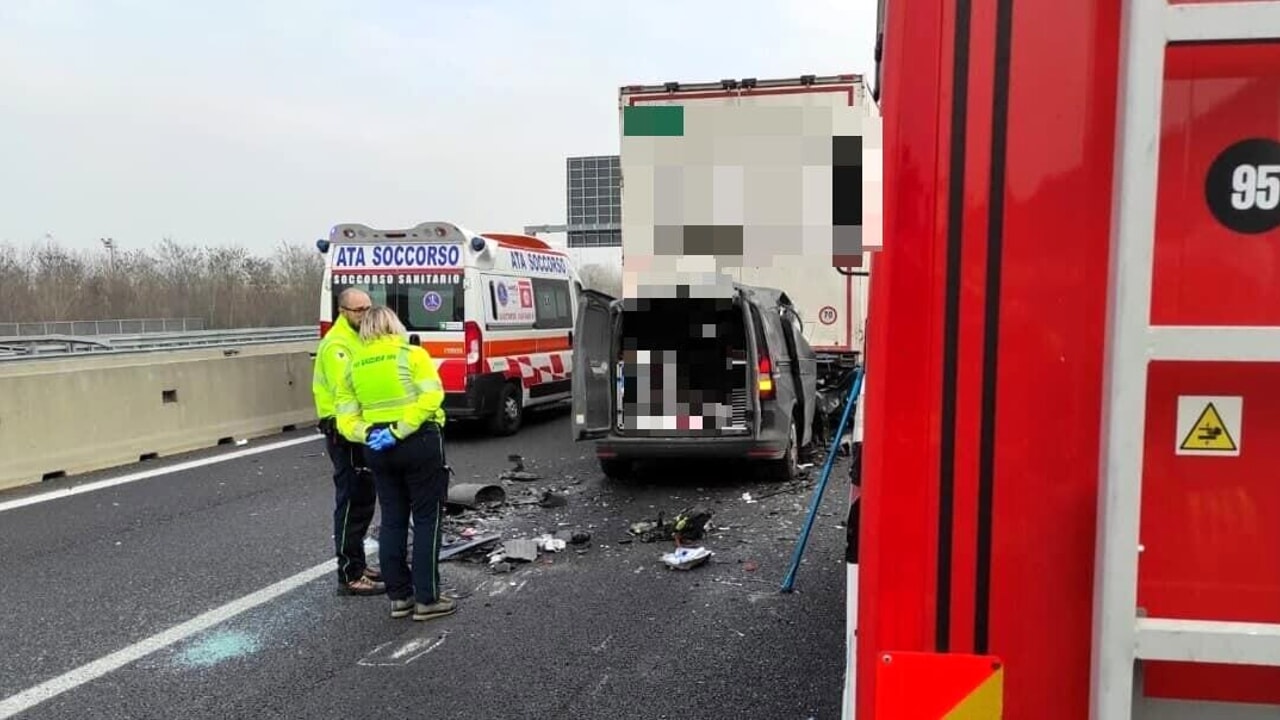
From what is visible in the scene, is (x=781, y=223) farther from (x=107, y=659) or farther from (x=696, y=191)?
(x=107, y=659)

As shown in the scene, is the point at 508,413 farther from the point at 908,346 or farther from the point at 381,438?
the point at 908,346

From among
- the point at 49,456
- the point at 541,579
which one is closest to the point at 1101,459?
the point at 541,579

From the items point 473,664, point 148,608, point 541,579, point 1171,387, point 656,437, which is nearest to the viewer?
point 1171,387

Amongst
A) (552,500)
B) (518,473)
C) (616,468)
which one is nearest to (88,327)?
(518,473)

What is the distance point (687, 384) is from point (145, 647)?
4.57m

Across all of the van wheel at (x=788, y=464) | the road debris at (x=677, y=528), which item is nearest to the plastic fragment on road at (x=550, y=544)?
the road debris at (x=677, y=528)

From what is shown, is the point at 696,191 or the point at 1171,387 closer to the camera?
the point at 1171,387

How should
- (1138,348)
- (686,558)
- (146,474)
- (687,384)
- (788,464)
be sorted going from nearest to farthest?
(1138,348)
(686,558)
(687,384)
(788,464)
(146,474)

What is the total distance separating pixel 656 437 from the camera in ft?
25.3

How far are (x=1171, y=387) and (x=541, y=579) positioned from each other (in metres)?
4.78

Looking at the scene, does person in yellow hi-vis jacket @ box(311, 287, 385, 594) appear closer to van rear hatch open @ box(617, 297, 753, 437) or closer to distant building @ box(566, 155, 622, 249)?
van rear hatch open @ box(617, 297, 753, 437)

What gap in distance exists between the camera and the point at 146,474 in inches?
346

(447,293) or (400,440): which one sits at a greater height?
(447,293)

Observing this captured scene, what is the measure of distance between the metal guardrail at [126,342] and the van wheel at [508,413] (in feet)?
32.0
